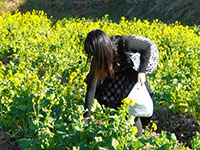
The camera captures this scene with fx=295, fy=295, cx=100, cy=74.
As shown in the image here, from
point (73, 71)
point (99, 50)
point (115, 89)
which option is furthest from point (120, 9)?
point (99, 50)

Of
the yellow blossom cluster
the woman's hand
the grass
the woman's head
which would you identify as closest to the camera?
the woman's head

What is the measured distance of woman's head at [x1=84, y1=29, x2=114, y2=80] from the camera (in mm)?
2393

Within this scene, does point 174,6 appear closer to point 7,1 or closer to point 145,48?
point 7,1

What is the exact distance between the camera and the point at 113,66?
276 centimetres

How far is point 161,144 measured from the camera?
7.02 feet

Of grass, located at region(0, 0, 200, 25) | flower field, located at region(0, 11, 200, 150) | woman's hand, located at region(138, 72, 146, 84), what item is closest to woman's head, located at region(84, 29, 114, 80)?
flower field, located at region(0, 11, 200, 150)

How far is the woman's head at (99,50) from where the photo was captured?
2.39 meters

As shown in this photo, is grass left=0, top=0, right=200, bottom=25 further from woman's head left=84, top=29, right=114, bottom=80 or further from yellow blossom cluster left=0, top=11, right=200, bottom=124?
woman's head left=84, top=29, right=114, bottom=80

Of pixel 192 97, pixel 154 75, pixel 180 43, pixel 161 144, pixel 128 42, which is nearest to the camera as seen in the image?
pixel 161 144

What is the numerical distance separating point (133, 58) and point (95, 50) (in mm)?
431

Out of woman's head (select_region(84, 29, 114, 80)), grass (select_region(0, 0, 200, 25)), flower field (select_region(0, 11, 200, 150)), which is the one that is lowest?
flower field (select_region(0, 11, 200, 150))

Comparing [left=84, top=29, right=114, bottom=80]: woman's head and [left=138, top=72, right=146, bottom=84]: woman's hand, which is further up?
[left=84, top=29, right=114, bottom=80]: woman's head

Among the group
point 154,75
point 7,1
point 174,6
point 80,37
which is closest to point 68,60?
point 154,75

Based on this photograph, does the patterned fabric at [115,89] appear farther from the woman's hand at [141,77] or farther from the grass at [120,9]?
the grass at [120,9]
